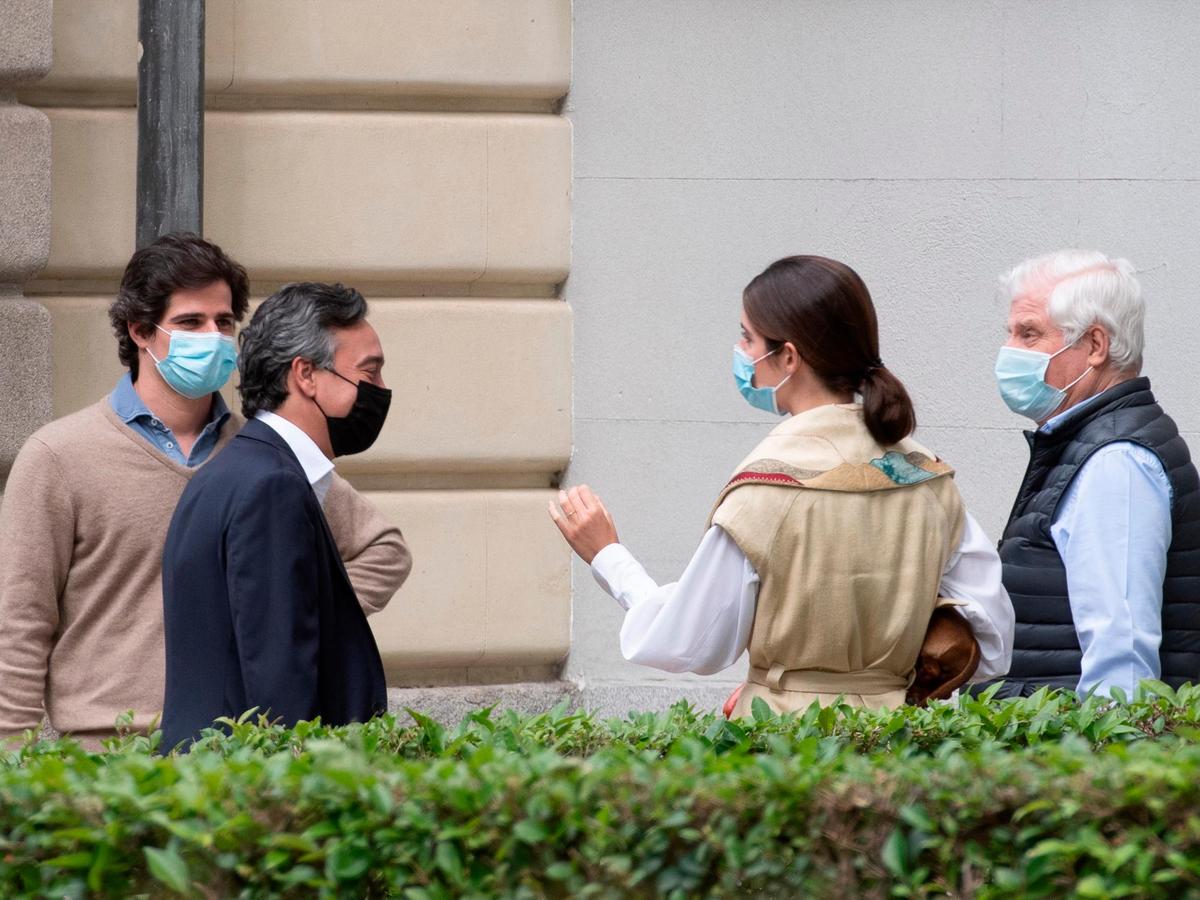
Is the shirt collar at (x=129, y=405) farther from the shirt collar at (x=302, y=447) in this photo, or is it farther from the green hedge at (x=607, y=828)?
the green hedge at (x=607, y=828)

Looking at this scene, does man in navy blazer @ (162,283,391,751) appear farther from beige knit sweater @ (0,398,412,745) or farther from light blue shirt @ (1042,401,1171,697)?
light blue shirt @ (1042,401,1171,697)

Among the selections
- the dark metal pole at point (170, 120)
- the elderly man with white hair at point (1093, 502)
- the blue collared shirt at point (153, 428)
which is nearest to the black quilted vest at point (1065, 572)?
the elderly man with white hair at point (1093, 502)

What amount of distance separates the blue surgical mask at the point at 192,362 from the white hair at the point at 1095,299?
195cm

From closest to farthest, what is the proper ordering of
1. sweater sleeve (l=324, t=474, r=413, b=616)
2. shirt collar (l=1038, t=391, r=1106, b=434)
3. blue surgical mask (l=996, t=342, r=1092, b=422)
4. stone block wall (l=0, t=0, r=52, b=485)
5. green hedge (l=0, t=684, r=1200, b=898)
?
green hedge (l=0, t=684, r=1200, b=898) < shirt collar (l=1038, t=391, r=1106, b=434) < blue surgical mask (l=996, t=342, r=1092, b=422) < sweater sleeve (l=324, t=474, r=413, b=616) < stone block wall (l=0, t=0, r=52, b=485)

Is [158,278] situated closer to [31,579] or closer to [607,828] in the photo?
[31,579]

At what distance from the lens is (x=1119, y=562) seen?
11.6ft

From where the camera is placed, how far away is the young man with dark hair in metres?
3.59

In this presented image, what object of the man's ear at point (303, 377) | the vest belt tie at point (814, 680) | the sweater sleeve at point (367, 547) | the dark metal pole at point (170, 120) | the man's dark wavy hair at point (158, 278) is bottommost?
the vest belt tie at point (814, 680)

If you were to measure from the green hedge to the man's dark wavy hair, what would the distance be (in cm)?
186

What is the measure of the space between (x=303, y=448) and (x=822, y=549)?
45.6 inches

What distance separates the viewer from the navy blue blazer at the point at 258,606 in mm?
3141

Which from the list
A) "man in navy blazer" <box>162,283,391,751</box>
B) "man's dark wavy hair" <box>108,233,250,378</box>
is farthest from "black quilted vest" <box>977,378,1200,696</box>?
"man's dark wavy hair" <box>108,233,250,378</box>

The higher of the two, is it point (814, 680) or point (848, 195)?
point (848, 195)

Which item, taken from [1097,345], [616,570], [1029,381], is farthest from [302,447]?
[1097,345]
